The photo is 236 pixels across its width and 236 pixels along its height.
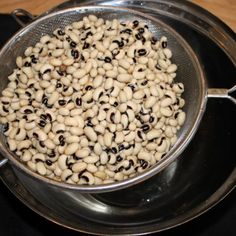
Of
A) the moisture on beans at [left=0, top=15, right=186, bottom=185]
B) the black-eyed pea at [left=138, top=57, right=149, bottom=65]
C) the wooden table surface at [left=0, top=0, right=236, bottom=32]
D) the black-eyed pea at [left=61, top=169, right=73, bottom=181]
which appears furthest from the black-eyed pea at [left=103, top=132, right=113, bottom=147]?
the wooden table surface at [left=0, top=0, right=236, bottom=32]

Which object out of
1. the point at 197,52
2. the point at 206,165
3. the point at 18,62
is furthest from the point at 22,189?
the point at 197,52

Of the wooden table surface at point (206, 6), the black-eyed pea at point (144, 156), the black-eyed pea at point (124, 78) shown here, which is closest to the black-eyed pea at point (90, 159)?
the black-eyed pea at point (144, 156)

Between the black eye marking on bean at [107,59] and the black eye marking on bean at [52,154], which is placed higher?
the black eye marking on bean at [107,59]

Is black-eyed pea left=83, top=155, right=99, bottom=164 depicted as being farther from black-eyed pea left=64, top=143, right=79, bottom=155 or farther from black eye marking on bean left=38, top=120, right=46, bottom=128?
black eye marking on bean left=38, top=120, right=46, bottom=128

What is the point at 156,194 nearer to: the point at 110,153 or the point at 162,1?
the point at 110,153

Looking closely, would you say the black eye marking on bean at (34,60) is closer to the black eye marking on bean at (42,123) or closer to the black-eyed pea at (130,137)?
the black eye marking on bean at (42,123)

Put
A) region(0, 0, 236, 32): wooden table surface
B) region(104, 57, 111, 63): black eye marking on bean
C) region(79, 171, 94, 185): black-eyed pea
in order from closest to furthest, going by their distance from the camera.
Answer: region(79, 171, 94, 185): black-eyed pea < region(104, 57, 111, 63): black eye marking on bean < region(0, 0, 236, 32): wooden table surface
